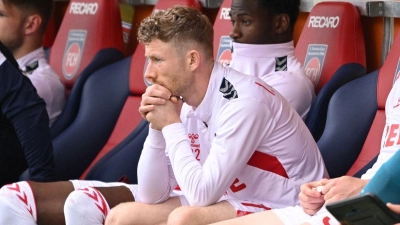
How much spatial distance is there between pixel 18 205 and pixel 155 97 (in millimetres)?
631

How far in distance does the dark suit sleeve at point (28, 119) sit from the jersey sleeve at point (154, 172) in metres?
0.67

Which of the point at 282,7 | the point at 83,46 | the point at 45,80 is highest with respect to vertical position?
the point at 282,7

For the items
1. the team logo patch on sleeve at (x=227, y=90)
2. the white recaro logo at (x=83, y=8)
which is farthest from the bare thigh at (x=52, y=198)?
the white recaro logo at (x=83, y=8)

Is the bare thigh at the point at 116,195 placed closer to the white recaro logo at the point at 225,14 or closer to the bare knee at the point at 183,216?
the bare knee at the point at 183,216

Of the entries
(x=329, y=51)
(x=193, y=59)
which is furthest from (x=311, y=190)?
(x=329, y=51)

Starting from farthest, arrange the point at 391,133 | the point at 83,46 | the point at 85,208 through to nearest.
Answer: the point at 83,46
the point at 85,208
the point at 391,133

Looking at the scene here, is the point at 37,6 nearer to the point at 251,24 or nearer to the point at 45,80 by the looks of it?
the point at 45,80

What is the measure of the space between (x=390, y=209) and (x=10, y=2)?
8.17ft

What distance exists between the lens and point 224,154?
2469 millimetres

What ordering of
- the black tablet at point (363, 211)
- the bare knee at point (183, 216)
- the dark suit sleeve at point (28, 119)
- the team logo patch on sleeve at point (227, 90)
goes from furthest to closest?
the dark suit sleeve at point (28, 119), the team logo patch on sleeve at point (227, 90), the bare knee at point (183, 216), the black tablet at point (363, 211)

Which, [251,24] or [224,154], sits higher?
[251,24]

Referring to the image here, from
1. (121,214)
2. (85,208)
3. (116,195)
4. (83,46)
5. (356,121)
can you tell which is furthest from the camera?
(83,46)

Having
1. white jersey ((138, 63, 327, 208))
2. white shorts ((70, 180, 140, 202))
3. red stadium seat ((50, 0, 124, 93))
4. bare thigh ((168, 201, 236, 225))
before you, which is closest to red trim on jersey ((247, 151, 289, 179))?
white jersey ((138, 63, 327, 208))

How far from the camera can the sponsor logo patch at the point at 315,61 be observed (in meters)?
3.34
